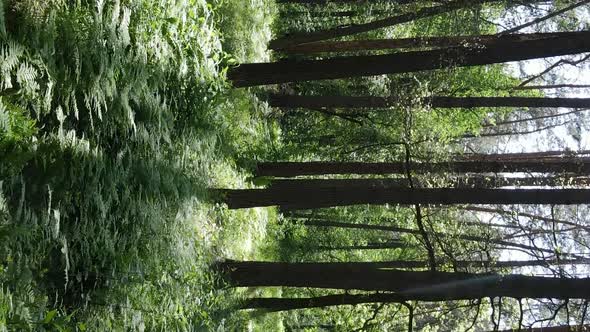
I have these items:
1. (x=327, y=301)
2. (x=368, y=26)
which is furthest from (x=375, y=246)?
(x=327, y=301)

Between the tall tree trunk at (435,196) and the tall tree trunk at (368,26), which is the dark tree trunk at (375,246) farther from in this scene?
the tall tree trunk at (435,196)

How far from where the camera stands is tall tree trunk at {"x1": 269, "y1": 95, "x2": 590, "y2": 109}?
11492mm

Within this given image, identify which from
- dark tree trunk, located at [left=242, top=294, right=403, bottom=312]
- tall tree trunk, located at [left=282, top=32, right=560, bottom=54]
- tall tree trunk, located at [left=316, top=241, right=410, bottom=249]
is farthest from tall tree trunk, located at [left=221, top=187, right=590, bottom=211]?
tall tree trunk, located at [left=316, top=241, right=410, bottom=249]

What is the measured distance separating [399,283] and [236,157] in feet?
16.2

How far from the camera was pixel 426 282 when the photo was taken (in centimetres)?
652

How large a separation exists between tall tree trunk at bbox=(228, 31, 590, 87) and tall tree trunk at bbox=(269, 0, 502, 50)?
5.41 metres

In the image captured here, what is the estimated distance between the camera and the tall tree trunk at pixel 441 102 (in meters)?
11.5

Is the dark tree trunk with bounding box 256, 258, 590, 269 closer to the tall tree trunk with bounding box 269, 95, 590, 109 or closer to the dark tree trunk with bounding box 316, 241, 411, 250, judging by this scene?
the tall tree trunk with bounding box 269, 95, 590, 109

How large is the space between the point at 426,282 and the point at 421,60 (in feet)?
8.31

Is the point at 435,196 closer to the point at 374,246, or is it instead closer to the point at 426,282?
the point at 426,282

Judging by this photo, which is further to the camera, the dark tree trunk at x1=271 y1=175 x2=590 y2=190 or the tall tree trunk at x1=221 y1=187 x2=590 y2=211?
the dark tree trunk at x1=271 y1=175 x2=590 y2=190

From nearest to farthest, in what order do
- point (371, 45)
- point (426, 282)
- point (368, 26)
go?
point (426, 282)
point (368, 26)
point (371, 45)

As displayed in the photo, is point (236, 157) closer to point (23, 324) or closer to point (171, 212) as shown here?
point (171, 212)

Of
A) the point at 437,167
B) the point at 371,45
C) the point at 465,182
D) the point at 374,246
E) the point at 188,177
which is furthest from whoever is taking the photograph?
the point at 374,246
